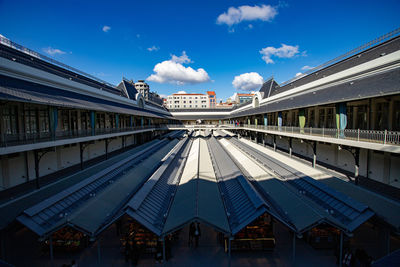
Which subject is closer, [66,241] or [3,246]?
[3,246]

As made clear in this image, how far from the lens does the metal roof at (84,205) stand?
685cm

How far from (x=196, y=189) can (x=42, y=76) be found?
45.1 ft

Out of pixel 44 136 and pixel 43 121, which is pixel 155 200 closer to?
pixel 44 136

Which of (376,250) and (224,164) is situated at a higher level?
(224,164)

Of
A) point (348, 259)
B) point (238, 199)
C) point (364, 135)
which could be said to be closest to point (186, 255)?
point (238, 199)

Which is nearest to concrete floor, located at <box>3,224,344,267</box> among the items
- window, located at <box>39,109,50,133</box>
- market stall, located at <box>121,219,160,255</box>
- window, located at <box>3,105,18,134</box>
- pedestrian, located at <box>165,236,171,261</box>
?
pedestrian, located at <box>165,236,171,261</box>

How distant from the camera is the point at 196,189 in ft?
33.1

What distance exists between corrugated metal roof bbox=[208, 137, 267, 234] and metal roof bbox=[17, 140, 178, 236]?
17.8 feet

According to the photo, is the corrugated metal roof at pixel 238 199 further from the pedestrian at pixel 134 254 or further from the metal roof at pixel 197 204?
the pedestrian at pixel 134 254

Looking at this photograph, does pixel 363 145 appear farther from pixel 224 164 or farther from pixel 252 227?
pixel 224 164

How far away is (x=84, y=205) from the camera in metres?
8.17

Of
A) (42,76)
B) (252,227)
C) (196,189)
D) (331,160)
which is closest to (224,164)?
(196,189)

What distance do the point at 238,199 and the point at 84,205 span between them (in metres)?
7.12

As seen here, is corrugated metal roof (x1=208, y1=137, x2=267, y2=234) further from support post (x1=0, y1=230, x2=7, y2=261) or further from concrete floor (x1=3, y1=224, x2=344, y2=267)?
support post (x1=0, y1=230, x2=7, y2=261)
